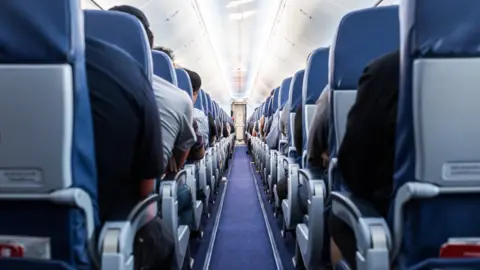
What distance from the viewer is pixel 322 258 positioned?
97.9 inches

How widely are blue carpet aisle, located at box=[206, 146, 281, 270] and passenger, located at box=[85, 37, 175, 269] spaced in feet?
7.04

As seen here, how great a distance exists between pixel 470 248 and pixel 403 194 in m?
0.24

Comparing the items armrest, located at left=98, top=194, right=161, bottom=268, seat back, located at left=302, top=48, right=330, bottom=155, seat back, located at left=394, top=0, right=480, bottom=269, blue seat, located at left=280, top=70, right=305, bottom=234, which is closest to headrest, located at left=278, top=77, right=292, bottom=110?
blue seat, located at left=280, top=70, right=305, bottom=234

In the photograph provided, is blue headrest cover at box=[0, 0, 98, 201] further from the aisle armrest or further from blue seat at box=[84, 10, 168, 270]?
the aisle armrest

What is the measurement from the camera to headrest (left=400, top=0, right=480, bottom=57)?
1204 millimetres

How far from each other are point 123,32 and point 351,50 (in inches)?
42.5

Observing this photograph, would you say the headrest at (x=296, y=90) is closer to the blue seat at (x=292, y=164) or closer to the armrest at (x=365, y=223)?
the blue seat at (x=292, y=164)

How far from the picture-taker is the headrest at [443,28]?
1.20 meters

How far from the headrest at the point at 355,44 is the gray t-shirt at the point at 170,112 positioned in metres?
0.84

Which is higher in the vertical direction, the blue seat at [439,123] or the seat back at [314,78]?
the seat back at [314,78]

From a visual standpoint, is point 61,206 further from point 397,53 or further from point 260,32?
point 260,32

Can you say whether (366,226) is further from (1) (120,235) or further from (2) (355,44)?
(2) (355,44)

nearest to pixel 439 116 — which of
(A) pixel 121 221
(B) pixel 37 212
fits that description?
(A) pixel 121 221

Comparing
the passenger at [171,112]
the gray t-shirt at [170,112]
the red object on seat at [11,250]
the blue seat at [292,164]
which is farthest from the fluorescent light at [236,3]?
the red object on seat at [11,250]
